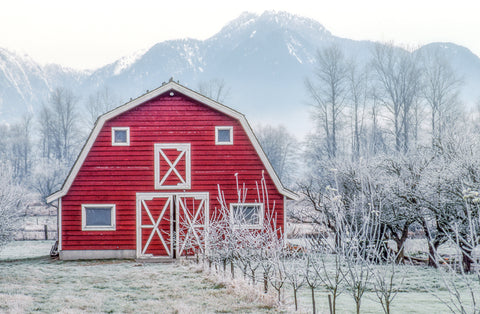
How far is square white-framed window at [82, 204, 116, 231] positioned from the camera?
18391 mm

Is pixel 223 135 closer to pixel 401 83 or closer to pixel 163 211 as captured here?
pixel 163 211

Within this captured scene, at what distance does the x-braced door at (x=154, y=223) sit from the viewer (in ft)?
60.3

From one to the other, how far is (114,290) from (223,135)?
26.4 ft

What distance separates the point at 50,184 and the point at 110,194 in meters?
29.5

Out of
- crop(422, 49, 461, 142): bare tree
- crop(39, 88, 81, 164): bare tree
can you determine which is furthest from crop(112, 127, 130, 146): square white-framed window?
crop(39, 88, 81, 164): bare tree

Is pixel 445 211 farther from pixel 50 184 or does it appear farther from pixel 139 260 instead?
pixel 50 184

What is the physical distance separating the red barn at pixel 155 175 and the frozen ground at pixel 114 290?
139 cm

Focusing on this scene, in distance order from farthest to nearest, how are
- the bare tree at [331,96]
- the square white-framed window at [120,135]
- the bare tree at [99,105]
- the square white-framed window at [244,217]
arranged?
1. the bare tree at [99,105]
2. the bare tree at [331,96]
3. the square white-framed window at [120,135]
4. the square white-framed window at [244,217]

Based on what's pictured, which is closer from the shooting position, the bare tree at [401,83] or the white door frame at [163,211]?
the white door frame at [163,211]

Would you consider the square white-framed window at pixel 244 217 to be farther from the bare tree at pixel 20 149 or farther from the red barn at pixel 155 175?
the bare tree at pixel 20 149

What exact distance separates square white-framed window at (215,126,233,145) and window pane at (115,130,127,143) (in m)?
3.14

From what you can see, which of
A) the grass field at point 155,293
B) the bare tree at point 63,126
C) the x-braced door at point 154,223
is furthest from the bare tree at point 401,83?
the bare tree at point 63,126

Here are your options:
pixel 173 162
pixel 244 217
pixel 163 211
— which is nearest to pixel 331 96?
pixel 173 162

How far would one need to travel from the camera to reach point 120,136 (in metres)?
18.7
